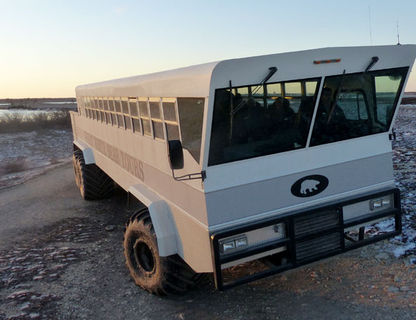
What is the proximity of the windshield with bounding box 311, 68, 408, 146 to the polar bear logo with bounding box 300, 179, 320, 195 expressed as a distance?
38cm

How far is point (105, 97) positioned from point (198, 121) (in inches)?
144

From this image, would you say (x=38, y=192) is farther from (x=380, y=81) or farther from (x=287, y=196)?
(x=380, y=81)

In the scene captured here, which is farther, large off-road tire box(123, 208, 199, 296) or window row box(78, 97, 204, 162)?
large off-road tire box(123, 208, 199, 296)

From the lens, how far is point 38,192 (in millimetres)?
10289

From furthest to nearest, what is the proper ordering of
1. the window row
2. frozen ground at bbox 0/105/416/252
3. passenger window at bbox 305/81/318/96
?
1. frozen ground at bbox 0/105/416/252
2. passenger window at bbox 305/81/318/96
3. the window row

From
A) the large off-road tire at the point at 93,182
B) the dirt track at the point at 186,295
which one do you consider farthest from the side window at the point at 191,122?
the large off-road tire at the point at 93,182

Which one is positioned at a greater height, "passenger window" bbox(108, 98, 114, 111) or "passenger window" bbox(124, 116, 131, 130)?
"passenger window" bbox(108, 98, 114, 111)

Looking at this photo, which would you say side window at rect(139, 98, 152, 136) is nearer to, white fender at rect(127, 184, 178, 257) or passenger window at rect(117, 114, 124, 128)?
white fender at rect(127, 184, 178, 257)

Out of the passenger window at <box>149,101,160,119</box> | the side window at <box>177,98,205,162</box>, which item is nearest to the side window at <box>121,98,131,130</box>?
the passenger window at <box>149,101,160,119</box>

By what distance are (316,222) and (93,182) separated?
6190mm

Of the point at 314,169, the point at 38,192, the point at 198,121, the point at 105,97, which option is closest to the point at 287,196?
the point at 314,169

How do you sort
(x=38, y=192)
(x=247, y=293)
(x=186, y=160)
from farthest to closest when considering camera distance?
1. (x=38, y=192)
2. (x=247, y=293)
3. (x=186, y=160)

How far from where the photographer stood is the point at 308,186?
3736mm

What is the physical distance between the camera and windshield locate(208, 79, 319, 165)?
3209mm
